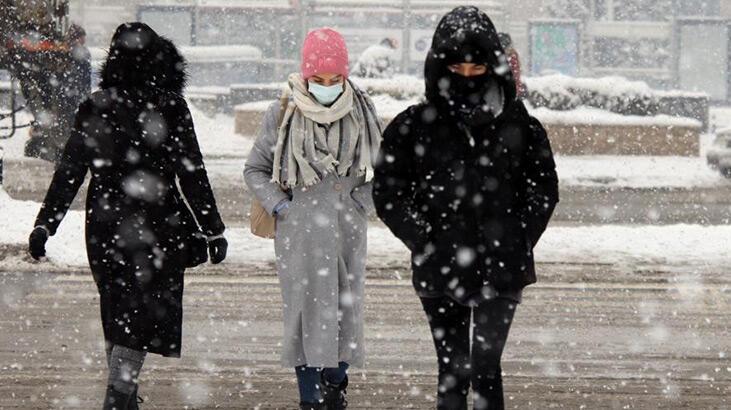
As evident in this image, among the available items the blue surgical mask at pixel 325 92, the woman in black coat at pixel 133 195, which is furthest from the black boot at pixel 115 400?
the blue surgical mask at pixel 325 92

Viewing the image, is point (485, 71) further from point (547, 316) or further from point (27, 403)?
point (547, 316)

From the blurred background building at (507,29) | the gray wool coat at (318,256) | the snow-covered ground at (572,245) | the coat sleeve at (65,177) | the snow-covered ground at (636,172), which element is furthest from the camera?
the blurred background building at (507,29)

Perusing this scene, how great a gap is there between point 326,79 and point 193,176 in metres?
0.72

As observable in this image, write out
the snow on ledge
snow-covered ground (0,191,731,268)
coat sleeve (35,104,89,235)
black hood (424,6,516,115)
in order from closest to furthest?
1. black hood (424,6,516,115)
2. coat sleeve (35,104,89,235)
3. snow-covered ground (0,191,731,268)
4. the snow on ledge

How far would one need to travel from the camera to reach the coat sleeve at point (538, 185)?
197 inches

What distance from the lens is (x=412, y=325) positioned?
28.3ft

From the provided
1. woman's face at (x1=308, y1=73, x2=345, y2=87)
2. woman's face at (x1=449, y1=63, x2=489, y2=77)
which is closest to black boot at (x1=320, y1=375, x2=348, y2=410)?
woman's face at (x1=308, y1=73, x2=345, y2=87)

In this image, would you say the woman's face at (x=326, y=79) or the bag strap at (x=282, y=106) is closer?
the woman's face at (x=326, y=79)

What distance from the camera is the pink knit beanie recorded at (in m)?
5.82

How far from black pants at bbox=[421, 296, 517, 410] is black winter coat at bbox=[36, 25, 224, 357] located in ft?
3.81

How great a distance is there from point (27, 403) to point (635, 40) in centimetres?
3684

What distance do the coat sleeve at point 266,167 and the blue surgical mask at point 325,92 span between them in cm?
19

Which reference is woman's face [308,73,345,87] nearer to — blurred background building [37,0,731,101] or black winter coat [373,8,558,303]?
black winter coat [373,8,558,303]

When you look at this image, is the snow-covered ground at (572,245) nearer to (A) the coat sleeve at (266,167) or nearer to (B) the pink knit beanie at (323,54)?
(A) the coat sleeve at (266,167)
